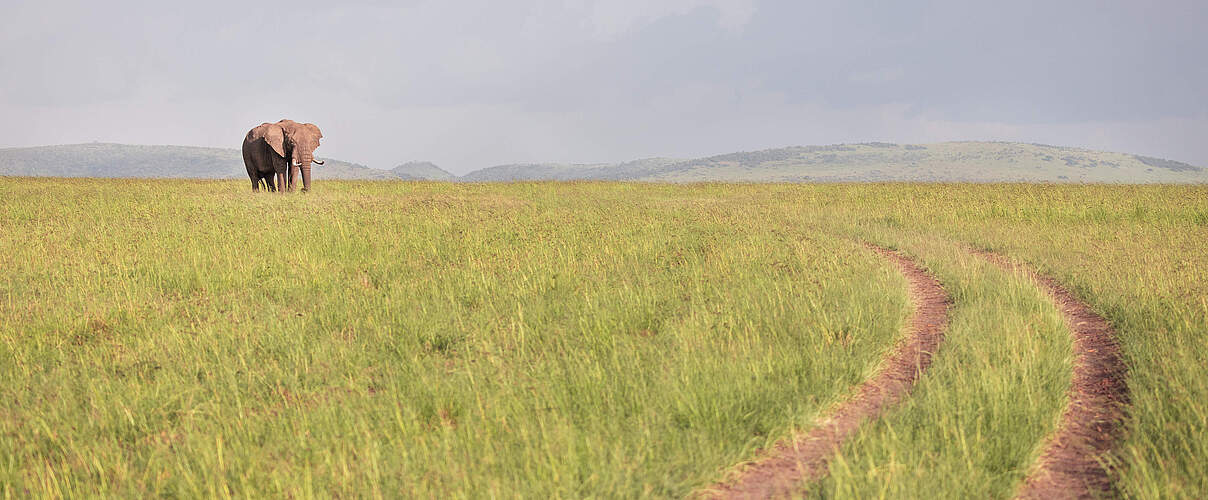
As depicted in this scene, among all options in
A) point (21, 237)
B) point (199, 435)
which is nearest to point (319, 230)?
point (21, 237)

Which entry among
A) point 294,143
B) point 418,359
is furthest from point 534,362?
point 294,143

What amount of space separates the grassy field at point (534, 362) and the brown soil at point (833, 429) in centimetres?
12

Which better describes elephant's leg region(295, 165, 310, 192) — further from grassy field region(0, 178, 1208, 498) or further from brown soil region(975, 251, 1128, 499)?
brown soil region(975, 251, 1128, 499)

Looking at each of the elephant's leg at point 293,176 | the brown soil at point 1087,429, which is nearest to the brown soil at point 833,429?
the brown soil at point 1087,429

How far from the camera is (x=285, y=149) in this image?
75.9ft

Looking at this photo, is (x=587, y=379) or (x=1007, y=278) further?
(x=1007, y=278)

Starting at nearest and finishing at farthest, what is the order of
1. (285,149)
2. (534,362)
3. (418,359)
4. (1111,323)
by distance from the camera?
(534,362)
(418,359)
(1111,323)
(285,149)

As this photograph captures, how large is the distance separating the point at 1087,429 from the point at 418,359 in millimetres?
4998

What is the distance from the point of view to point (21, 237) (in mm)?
11812

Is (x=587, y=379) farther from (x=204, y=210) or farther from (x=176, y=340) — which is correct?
(x=204, y=210)

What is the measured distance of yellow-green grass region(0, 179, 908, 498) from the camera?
3.93 metres

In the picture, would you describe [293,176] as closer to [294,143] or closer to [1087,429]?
[294,143]

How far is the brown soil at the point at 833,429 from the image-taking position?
379 cm

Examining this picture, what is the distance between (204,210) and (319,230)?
516 centimetres
